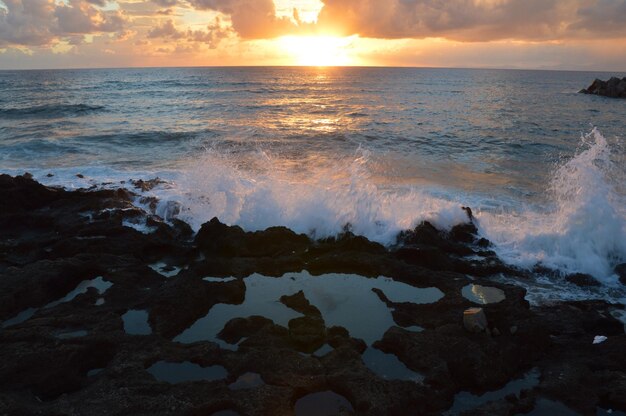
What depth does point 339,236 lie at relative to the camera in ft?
35.8

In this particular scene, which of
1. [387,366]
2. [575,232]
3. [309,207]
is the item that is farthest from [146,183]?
[575,232]

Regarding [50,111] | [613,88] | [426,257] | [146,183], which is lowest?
[426,257]

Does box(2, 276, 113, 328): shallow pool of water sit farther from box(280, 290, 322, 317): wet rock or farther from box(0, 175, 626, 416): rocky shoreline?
box(280, 290, 322, 317): wet rock

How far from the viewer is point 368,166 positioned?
2058 cm

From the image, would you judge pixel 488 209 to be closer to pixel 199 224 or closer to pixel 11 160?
pixel 199 224

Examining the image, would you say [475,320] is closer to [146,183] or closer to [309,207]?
[309,207]

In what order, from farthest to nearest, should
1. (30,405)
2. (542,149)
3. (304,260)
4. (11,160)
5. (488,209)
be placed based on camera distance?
Answer: (542,149)
(11,160)
(488,209)
(304,260)
(30,405)

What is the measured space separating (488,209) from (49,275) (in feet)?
39.2

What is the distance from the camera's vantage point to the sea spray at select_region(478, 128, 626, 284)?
984 cm

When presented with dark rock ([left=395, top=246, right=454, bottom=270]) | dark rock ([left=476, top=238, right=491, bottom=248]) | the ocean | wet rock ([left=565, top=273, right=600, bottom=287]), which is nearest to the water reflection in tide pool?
dark rock ([left=395, top=246, right=454, bottom=270])

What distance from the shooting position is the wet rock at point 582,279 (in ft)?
30.0

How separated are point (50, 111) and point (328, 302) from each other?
128 feet

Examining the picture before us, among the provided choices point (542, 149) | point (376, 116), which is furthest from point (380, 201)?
point (376, 116)

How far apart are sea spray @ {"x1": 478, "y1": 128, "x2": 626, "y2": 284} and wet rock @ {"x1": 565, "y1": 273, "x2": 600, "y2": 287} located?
0.24m
